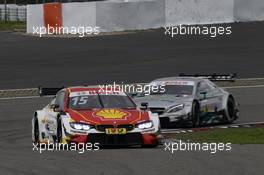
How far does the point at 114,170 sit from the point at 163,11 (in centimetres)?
2735

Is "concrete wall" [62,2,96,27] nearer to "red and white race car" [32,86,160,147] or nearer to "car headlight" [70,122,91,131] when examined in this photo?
"red and white race car" [32,86,160,147]

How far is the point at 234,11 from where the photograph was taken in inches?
1607

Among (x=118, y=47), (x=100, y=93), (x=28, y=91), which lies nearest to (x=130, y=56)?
(x=118, y=47)

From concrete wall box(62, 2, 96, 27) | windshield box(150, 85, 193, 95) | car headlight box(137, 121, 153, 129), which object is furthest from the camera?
concrete wall box(62, 2, 96, 27)

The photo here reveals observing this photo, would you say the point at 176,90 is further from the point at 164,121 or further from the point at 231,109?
the point at 231,109

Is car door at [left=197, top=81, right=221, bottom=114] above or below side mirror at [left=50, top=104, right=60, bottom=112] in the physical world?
below

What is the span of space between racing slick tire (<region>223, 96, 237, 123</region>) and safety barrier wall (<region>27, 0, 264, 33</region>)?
49.2 ft

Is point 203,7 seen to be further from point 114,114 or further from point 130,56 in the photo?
point 114,114

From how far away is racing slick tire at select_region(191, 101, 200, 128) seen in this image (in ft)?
74.2

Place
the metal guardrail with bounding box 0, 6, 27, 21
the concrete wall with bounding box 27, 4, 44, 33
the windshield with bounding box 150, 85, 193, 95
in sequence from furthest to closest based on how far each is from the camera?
the metal guardrail with bounding box 0, 6, 27, 21, the concrete wall with bounding box 27, 4, 44, 33, the windshield with bounding box 150, 85, 193, 95

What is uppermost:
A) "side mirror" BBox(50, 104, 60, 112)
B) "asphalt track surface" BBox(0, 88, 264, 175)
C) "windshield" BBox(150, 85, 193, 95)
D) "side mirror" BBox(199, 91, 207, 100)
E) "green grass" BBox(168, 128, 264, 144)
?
"side mirror" BBox(50, 104, 60, 112)

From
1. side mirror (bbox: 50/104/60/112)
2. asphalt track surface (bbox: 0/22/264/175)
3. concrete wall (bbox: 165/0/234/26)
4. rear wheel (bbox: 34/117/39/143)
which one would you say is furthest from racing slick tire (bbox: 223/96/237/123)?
concrete wall (bbox: 165/0/234/26)

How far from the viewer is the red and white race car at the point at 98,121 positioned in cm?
1725

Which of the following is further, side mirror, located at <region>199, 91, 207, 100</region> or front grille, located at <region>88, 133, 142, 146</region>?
side mirror, located at <region>199, 91, 207, 100</region>
